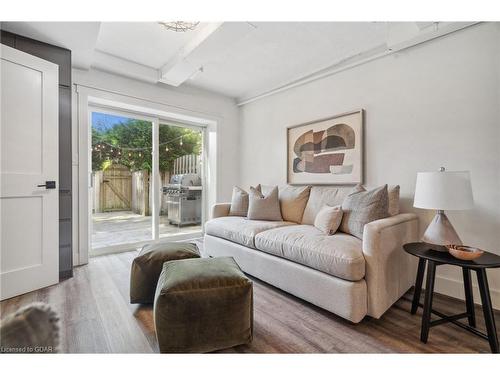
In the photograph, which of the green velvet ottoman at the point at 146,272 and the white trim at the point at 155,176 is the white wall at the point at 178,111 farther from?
the green velvet ottoman at the point at 146,272

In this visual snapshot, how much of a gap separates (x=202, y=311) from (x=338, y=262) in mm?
928

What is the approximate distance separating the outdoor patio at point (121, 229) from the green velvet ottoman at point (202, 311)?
241 centimetres

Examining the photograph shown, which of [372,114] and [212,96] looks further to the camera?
[212,96]

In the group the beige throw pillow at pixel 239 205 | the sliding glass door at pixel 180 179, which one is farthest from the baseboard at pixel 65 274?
the beige throw pillow at pixel 239 205

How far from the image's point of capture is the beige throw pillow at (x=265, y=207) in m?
2.89

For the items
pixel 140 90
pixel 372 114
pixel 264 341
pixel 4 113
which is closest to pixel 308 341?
pixel 264 341

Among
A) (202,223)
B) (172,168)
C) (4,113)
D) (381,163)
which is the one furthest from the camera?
(202,223)

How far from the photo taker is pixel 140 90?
327 cm

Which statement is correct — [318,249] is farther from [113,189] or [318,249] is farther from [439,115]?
[113,189]

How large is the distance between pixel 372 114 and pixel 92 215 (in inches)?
142

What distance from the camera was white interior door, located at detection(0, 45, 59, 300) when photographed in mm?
1990
